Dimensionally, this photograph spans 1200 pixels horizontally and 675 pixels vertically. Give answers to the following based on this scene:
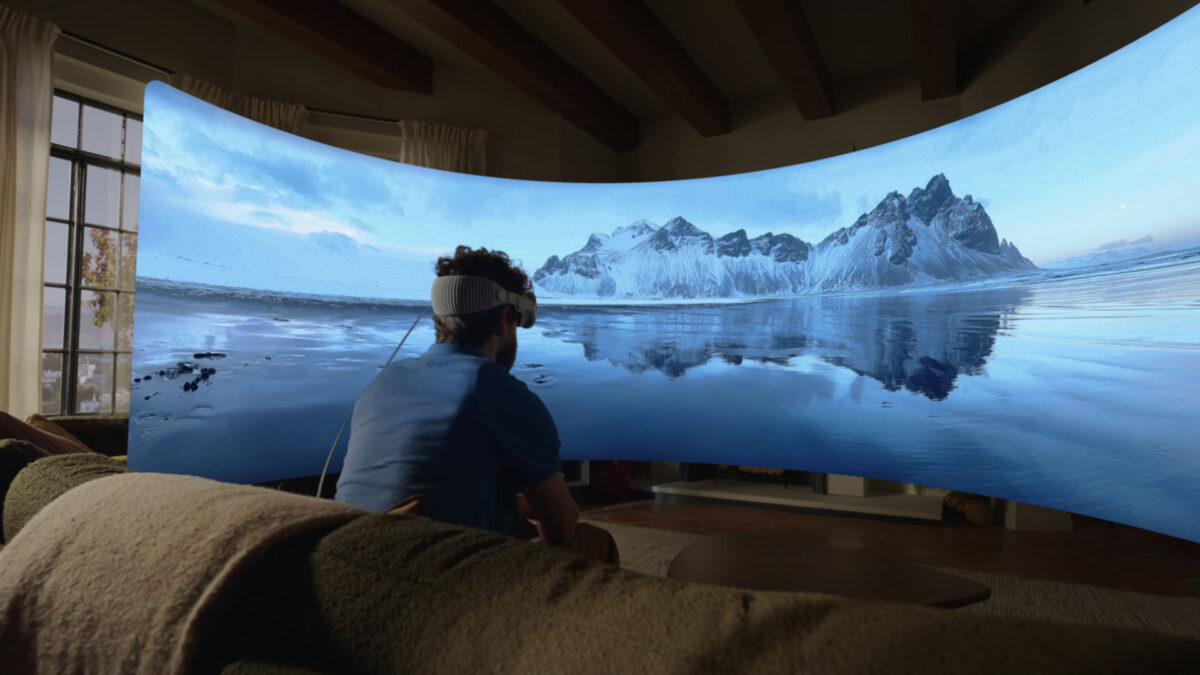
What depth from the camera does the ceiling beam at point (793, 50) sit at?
2822mm

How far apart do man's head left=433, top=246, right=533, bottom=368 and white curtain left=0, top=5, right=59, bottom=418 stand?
1.82 meters

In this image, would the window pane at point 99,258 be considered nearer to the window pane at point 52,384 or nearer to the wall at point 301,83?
the window pane at point 52,384

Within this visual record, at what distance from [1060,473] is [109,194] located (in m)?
4.41

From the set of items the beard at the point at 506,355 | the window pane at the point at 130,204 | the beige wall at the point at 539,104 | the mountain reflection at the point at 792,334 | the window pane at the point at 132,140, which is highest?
the beige wall at the point at 539,104

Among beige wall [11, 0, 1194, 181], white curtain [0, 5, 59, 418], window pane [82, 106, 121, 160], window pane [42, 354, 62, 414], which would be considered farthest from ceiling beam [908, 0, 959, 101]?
window pane [42, 354, 62, 414]

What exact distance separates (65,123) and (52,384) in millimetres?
1277

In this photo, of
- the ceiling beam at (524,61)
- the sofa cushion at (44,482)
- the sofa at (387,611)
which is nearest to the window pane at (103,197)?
the ceiling beam at (524,61)

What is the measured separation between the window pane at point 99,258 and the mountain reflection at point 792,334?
7.70 feet

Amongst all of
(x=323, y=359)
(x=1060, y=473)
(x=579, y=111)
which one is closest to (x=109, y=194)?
(x=323, y=359)

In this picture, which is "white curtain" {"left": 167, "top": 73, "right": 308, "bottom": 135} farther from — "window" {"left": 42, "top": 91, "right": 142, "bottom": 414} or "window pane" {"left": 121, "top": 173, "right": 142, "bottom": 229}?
"window pane" {"left": 121, "top": 173, "right": 142, "bottom": 229}

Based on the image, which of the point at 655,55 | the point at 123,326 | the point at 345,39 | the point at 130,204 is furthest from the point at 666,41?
the point at 123,326

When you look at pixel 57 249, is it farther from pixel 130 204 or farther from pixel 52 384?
pixel 52 384

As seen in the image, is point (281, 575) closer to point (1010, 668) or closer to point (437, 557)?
point (437, 557)

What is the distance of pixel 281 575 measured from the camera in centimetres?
40
